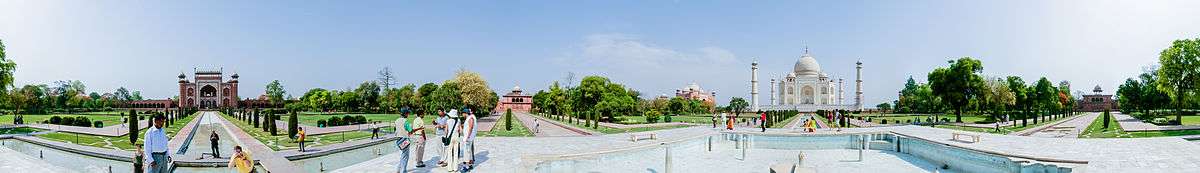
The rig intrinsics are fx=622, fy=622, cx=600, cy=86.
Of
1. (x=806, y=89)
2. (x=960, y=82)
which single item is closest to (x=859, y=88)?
(x=806, y=89)

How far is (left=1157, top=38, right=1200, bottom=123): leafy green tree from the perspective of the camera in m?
23.4

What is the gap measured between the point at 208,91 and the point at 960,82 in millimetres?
69138

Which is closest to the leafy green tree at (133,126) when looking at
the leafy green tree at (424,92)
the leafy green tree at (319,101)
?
the leafy green tree at (424,92)

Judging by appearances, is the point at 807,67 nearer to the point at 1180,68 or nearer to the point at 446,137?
the point at 1180,68

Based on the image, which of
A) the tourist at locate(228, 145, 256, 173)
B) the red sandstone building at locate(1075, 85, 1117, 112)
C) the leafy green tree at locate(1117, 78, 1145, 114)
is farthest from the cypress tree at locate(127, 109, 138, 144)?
the red sandstone building at locate(1075, 85, 1117, 112)

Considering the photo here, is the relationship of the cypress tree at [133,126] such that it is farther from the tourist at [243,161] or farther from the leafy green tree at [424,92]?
the leafy green tree at [424,92]

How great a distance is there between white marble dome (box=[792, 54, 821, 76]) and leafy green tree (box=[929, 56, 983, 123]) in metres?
51.5

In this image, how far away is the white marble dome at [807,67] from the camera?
8294 cm

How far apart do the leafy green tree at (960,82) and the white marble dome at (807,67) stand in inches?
2028

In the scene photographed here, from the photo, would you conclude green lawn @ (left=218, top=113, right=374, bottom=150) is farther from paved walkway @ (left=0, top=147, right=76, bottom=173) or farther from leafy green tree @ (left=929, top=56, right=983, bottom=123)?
leafy green tree @ (left=929, top=56, right=983, bottom=123)

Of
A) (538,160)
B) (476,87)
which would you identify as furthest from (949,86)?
(538,160)

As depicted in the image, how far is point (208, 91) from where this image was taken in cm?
6612

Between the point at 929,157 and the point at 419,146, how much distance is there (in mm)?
10746

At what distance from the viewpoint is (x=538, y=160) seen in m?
7.70
